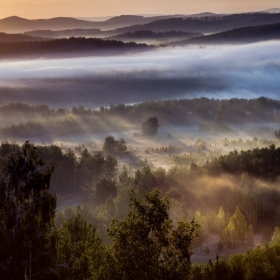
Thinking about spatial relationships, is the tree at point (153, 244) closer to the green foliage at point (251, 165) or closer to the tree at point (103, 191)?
the green foliage at point (251, 165)

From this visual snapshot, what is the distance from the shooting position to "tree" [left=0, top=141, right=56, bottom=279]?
22.8 metres

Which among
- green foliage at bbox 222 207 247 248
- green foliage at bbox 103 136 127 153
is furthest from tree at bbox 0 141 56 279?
green foliage at bbox 103 136 127 153

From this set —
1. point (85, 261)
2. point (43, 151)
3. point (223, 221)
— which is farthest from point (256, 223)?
point (43, 151)

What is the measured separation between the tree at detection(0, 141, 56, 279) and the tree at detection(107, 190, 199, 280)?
14.4ft

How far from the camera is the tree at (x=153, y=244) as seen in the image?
20766 millimetres

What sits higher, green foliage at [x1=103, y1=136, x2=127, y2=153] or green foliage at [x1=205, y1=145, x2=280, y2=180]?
green foliage at [x1=205, y1=145, x2=280, y2=180]

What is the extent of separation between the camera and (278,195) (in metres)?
77.7

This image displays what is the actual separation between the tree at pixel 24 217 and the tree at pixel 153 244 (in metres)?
4.40

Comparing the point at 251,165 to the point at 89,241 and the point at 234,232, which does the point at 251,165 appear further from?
the point at 89,241

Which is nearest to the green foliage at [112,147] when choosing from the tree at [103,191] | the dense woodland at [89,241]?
the tree at [103,191]

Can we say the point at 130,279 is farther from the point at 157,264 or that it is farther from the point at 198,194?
the point at 198,194

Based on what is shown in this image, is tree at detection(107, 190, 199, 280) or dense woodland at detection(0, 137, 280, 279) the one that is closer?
tree at detection(107, 190, 199, 280)

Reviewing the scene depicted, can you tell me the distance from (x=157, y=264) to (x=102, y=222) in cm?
4863

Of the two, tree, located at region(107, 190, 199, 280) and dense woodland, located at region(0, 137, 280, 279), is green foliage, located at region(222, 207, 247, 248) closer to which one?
dense woodland, located at region(0, 137, 280, 279)
